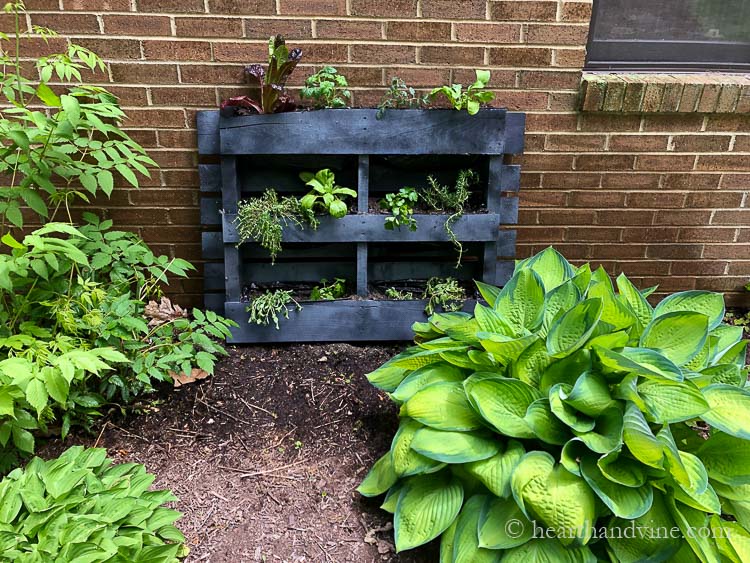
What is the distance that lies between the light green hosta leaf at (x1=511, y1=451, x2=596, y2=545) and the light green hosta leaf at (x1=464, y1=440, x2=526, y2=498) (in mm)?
47

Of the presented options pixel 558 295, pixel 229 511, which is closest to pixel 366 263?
pixel 558 295

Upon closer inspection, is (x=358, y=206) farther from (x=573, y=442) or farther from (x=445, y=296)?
(x=573, y=442)

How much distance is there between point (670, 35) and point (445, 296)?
1.69 meters

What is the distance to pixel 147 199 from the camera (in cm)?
255

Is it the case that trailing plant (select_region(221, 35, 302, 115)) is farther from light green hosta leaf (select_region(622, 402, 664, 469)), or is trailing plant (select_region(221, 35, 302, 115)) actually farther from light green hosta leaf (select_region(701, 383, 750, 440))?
light green hosta leaf (select_region(701, 383, 750, 440))

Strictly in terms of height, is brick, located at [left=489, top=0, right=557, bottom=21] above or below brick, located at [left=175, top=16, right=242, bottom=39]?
above

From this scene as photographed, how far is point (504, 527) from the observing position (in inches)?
57.0

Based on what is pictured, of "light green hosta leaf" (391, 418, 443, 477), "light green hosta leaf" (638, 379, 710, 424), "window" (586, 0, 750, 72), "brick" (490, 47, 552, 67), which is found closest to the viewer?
"light green hosta leaf" (638, 379, 710, 424)

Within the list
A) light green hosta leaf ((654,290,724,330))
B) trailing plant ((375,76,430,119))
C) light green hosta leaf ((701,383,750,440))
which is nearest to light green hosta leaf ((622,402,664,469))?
light green hosta leaf ((701,383,750,440))

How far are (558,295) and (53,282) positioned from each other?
5.73 feet

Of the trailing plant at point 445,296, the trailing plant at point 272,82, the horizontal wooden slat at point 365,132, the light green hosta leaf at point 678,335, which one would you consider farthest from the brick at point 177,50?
the light green hosta leaf at point 678,335

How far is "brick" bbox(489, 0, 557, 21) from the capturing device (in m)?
2.36

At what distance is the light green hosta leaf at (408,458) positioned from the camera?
5.10ft

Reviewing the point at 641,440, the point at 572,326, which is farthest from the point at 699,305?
the point at 641,440
